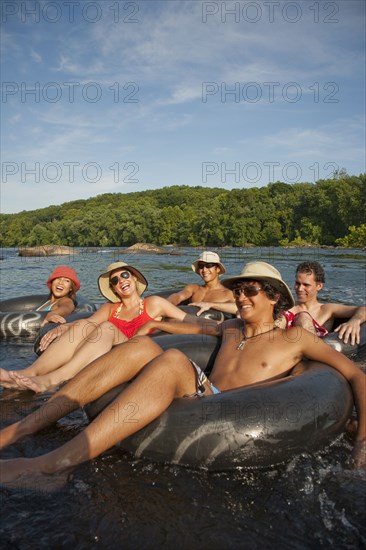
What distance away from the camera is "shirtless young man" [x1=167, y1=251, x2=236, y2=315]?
6692mm

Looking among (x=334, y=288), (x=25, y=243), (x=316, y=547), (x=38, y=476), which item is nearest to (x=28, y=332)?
(x=38, y=476)

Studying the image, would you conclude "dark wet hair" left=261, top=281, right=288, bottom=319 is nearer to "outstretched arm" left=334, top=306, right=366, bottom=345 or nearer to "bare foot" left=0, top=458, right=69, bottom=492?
"outstretched arm" left=334, top=306, right=366, bottom=345

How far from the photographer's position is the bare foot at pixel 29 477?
102 inches

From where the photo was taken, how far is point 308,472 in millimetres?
2916

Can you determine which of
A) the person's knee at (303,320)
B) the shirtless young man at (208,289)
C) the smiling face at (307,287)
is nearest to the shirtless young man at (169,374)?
the person's knee at (303,320)

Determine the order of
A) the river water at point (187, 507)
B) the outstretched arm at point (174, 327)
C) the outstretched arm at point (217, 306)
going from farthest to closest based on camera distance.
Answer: the outstretched arm at point (217, 306) < the outstretched arm at point (174, 327) < the river water at point (187, 507)

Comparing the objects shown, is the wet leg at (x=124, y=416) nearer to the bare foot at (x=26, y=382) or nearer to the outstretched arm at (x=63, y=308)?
the bare foot at (x=26, y=382)

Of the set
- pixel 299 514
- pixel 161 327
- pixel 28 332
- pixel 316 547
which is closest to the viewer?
pixel 316 547

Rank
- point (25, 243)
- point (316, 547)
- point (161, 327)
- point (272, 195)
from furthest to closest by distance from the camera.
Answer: point (272, 195), point (25, 243), point (161, 327), point (316, 547)

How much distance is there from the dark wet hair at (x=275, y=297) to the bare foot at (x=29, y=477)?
1752 millimetres

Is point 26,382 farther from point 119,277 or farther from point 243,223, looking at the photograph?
point 243,223

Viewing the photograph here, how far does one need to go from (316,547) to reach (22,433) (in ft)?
6.28

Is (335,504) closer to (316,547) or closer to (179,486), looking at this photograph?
(316,547)

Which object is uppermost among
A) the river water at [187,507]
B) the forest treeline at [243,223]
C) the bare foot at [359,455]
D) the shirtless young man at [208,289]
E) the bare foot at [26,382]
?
the forest treeline at [243,223]
